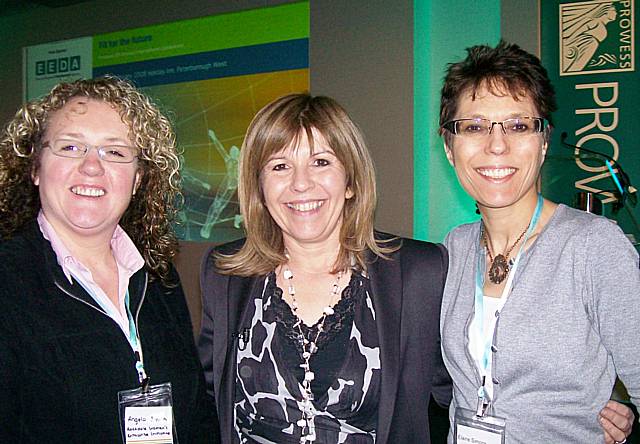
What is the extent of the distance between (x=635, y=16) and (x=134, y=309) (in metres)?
3.65

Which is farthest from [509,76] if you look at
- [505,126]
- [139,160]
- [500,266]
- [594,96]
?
[594,96]

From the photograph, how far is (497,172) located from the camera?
5.87 ft

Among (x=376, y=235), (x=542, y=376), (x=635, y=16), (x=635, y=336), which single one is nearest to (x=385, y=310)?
(x=376, y=235)

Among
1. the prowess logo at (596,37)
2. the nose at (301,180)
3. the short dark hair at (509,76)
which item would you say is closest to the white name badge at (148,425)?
the nose at (301,180)

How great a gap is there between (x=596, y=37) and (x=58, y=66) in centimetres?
557

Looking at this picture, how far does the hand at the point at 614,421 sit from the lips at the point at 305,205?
1.01m

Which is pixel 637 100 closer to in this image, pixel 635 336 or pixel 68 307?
pixel 635 336

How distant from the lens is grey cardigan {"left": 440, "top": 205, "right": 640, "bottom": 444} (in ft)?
5.13

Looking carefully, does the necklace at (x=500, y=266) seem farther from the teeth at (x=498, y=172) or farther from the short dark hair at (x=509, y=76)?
the short dark hair at (x=509, y=76)

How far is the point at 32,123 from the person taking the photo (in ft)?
5.69

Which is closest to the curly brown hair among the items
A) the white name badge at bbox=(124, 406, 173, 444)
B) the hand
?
the white name badge at bbox=(124, 406, 173, 444)

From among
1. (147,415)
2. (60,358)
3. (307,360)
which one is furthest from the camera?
(307,360)

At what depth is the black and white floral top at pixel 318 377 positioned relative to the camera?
1805mm

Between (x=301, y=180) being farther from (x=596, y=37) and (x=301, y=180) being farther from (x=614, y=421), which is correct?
(x=596, y=37)
